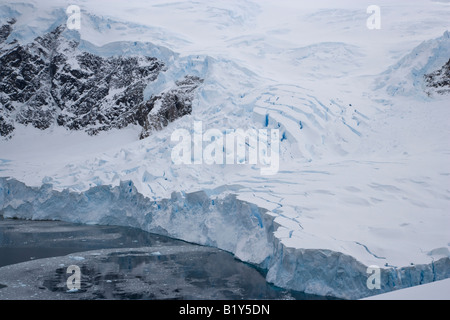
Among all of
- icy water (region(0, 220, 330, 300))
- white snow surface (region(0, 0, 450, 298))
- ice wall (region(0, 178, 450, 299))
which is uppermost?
white snow surface (region(0, 0, 450, 298))

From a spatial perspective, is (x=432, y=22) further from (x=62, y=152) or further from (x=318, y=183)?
(x=62, y=152)

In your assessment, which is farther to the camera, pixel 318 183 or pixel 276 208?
pixel 318 183

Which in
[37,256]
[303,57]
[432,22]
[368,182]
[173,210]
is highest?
[432,22]

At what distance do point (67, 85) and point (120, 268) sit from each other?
15794mm

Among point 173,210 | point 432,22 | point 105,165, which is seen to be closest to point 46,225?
point 105,165

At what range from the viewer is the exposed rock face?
1397cm

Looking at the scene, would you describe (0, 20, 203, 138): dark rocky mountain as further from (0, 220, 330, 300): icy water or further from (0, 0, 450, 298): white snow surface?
(0, 220, 330, 300): icy water

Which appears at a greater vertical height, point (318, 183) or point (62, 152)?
point (62, 152)

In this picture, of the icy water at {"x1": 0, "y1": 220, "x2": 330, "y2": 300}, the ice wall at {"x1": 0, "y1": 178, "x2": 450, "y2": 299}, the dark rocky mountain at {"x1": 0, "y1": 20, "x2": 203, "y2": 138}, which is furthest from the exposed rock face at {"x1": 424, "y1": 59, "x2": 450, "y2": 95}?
the dark rocky mountain at {"x1": 0, "y1": 20, "x2": 203, "y2": 138}

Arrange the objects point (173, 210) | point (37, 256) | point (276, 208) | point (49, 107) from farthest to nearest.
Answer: point (49, 107)
point (173, 210)
point (37, 256)
point (276, 208)

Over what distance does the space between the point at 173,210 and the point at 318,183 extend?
3539mm

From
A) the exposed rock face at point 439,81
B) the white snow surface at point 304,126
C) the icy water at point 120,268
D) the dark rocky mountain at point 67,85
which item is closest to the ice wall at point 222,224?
the white snow surface at point 304,126

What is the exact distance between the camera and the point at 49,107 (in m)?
22.5

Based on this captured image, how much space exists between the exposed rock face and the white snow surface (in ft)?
1.14
